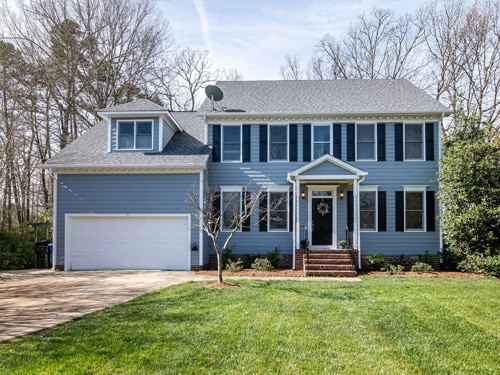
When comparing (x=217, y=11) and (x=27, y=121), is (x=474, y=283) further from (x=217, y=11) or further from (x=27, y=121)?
(x=27, y=121)

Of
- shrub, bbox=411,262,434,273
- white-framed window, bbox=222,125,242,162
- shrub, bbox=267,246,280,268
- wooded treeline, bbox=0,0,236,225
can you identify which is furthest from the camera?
wooded treeline, bbox=0,0,236,225

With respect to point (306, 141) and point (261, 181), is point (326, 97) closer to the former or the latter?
point (306, 141)

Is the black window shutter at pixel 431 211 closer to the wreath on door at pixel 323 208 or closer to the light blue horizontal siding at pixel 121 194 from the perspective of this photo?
the wreath on door at pixel 323 208

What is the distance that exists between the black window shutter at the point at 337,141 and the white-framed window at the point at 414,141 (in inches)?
97.8

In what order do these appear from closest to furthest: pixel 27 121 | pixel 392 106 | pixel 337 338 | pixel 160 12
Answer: pixel 337 338, pixel 392 106, pixel 27 121, pixel 160 12

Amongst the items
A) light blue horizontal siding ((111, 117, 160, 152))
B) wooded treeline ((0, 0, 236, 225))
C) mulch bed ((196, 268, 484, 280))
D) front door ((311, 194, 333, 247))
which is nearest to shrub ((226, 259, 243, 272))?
mulch bed ((196, 268, 484, 280))

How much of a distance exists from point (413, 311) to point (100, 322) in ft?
17.6

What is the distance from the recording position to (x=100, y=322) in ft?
20.6

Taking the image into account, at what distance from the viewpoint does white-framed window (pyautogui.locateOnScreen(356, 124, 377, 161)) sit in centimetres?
1530

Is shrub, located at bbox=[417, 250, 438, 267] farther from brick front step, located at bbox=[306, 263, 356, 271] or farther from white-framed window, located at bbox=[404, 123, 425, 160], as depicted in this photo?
white-framed window, located at bbox=[404, 123, 425, 160]

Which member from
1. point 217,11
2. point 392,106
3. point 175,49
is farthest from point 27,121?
point 392,106

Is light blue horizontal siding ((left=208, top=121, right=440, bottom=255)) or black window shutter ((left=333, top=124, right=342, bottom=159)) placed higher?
black window shutter ((left=333, top=124, right=342, bottom=159))

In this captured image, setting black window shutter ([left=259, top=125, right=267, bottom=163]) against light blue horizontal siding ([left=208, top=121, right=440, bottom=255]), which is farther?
black window shutter ([left=259, top=125, right=267, bottom=163])

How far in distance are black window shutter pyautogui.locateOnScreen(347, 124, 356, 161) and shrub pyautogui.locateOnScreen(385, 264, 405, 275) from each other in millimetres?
4215
